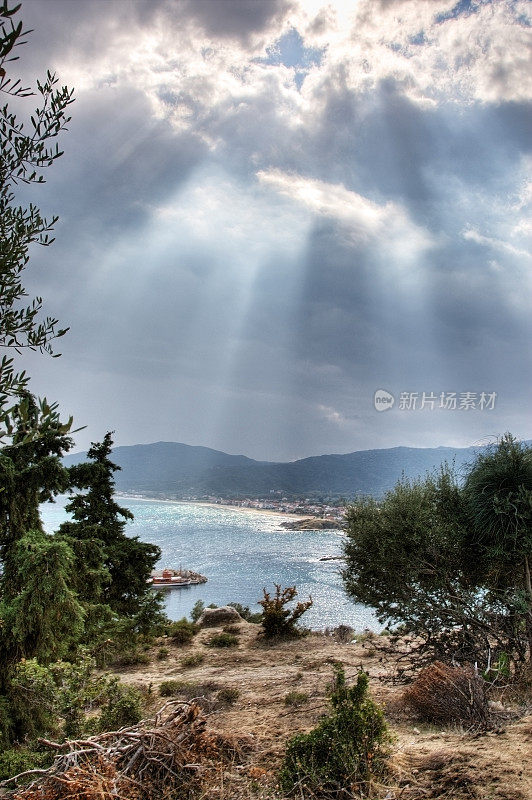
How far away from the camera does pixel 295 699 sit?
27.0ft

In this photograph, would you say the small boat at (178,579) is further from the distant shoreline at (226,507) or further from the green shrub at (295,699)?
the distant shoreline at (226,507)

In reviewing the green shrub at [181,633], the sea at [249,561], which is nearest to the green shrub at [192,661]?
the green shrub at [181,633]

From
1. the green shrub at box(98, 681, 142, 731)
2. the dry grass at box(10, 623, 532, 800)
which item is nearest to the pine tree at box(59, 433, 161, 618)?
the dry grass at box(10, 623, 532, 800)

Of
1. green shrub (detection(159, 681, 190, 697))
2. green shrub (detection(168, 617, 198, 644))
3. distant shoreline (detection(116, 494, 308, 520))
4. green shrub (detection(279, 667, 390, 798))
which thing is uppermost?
green shrub (detection(279, 667, 390, 798))

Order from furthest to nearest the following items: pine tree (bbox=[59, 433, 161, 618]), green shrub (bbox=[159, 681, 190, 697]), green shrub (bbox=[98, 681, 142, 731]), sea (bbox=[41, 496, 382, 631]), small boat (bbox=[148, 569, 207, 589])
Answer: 1. small boat (bbox=[148, 569, 207, 589])
2. sea (bbox=[41, 496, 382, 631])
3. pine tree (bbox=[59, 433, 161, 618])
4. green shrub (bbox=[159, 681, 190, 697])
5. green shrub (bbox=[98, 681, 142, 731])

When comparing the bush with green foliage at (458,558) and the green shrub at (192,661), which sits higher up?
the bush with green foliage at (458,558)

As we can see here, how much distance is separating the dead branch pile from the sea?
4616 mm

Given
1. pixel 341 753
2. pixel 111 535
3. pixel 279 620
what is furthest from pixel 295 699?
pixel 279 620

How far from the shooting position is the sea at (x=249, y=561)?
100 ft

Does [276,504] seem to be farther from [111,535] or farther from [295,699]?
[295,699]

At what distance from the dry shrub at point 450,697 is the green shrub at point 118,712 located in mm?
3920

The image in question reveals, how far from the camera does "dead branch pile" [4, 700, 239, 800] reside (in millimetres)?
3590

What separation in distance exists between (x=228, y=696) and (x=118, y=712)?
3.36 m

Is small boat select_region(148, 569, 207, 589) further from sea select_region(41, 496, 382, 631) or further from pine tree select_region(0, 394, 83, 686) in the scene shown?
pine tree select_region(0, 394, 83, 686)
